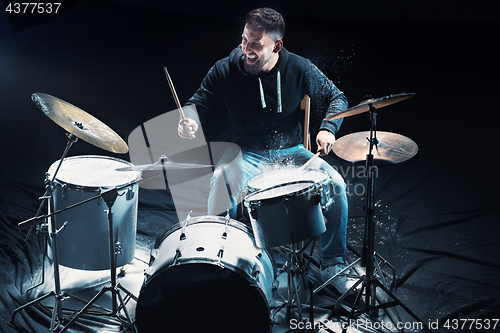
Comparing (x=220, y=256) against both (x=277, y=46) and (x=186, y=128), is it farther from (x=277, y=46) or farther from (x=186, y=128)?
(x=277, y=46)

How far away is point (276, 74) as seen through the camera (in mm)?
2561

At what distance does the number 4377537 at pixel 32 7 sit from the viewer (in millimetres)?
3798

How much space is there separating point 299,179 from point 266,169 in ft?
2.31

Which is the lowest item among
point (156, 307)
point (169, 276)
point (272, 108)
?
A: point (156, 307)

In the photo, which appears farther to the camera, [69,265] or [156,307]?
[69,265]

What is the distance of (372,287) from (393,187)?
5.45 feet

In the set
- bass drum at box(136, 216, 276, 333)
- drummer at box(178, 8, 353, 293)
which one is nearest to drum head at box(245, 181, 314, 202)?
bass drum at box(136, 216, 276, 333)

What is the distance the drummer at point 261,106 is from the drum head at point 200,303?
70cm

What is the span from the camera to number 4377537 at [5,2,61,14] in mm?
3798

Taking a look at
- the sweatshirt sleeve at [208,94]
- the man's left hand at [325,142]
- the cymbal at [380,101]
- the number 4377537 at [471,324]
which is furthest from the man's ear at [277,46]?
the number 4377537 at [471,324]

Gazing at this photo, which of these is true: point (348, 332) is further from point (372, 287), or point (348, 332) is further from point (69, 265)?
point (69, 265)

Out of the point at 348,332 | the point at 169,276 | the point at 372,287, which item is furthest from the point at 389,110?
Result: the point at 169,276

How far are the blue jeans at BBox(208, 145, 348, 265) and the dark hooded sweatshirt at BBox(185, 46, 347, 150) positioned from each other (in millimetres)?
80

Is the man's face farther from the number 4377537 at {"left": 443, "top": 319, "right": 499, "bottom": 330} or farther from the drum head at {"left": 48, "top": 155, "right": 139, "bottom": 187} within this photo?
the number 4377537 at {"left": 443, "top": 319, "right": 499, "bottom": 330}
